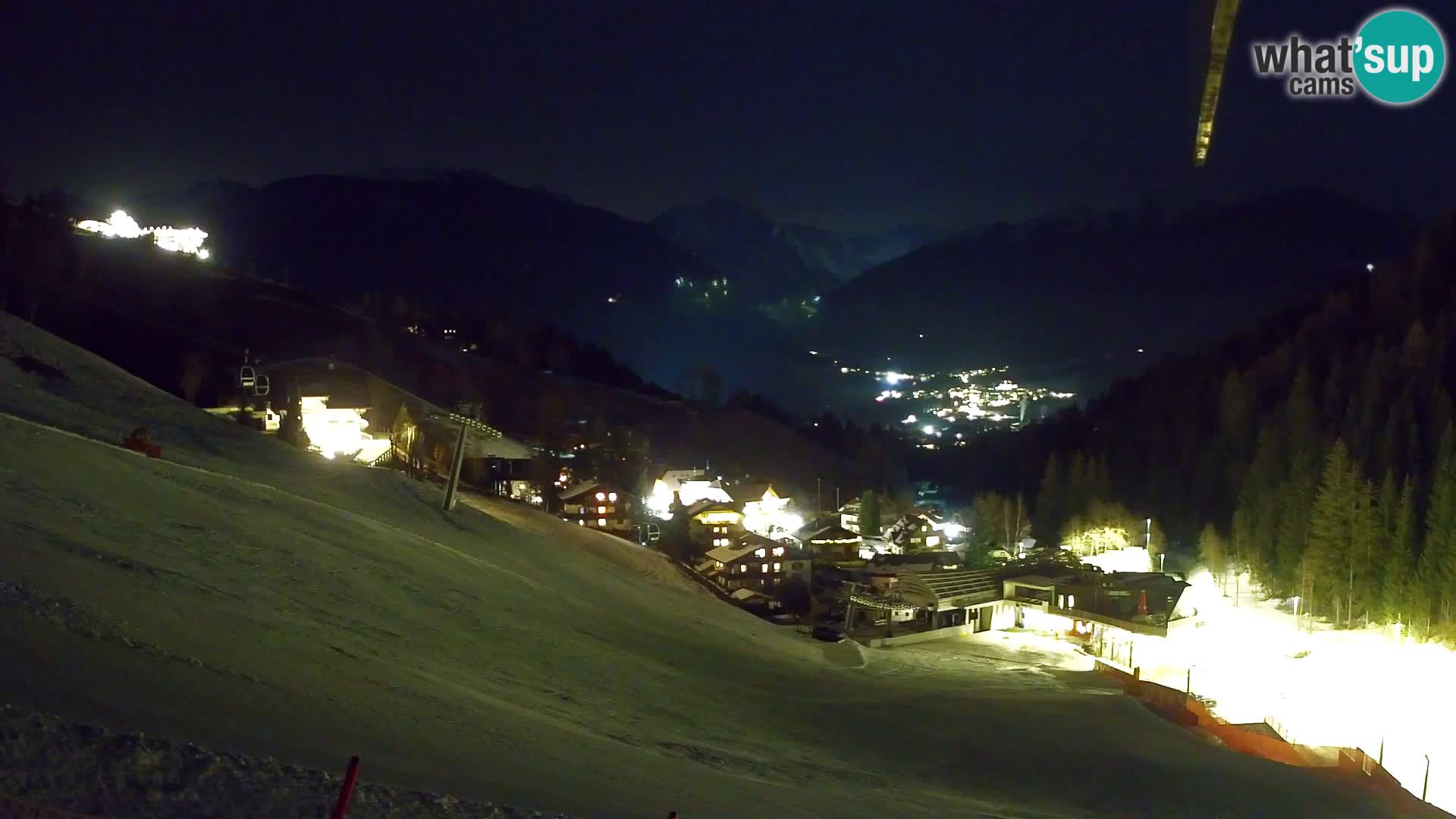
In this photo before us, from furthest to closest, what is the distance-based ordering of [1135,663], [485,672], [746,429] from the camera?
1. [746,429]
2. [1135,663]
3. [485,672]

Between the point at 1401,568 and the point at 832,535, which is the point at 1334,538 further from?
the point at 832,535

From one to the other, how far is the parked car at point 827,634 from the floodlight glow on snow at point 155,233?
84.7 m

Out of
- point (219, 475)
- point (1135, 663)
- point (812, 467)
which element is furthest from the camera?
point (812, 467)

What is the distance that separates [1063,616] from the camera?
40.3 m

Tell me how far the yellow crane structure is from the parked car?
2246 centimetres

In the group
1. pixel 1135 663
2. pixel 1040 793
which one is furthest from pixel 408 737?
pixel 1135 663

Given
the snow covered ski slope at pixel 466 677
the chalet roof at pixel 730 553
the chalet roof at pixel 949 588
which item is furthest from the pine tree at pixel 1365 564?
the chalet roof at pixel 730 553

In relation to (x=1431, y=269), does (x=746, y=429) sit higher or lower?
lower

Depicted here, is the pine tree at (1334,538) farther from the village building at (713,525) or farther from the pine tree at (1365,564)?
the village building at (713,525)

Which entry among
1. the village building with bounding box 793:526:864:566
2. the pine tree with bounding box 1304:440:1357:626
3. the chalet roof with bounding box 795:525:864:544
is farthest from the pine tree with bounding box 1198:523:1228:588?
the chalet roof with bounding box 795:525:864:544

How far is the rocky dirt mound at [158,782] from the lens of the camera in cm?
523

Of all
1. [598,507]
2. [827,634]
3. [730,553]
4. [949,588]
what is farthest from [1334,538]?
[598,507]

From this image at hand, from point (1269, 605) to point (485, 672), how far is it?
1663 inches

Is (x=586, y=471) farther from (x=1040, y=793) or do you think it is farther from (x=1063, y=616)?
(x=1040, y=793)
